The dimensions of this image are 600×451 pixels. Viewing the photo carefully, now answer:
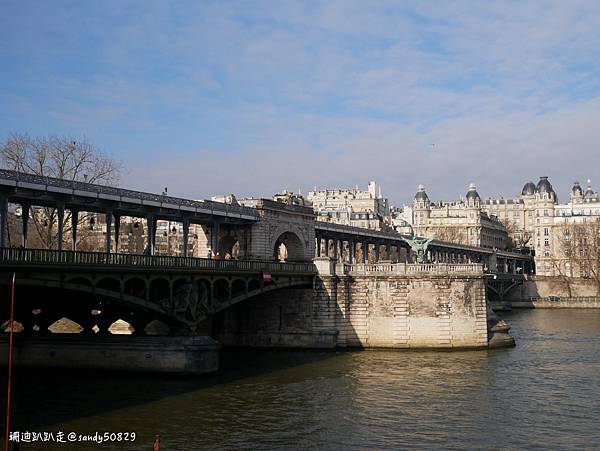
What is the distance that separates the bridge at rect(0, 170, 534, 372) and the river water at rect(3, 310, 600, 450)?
396 centimetres

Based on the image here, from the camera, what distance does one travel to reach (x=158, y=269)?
42156 mm

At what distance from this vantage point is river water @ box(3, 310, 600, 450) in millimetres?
31000

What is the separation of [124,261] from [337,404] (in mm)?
13246

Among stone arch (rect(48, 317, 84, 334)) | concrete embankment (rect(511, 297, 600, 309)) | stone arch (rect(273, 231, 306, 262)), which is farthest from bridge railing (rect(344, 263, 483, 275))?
concrete embankment (rect(511, 297, 600, 309))

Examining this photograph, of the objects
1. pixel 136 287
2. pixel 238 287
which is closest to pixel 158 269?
pixel 136 287

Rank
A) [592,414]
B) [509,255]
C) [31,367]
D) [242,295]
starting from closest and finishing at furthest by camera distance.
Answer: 1. [592,414]
2. [31,367]
3. [242,295]
4. [509,255]

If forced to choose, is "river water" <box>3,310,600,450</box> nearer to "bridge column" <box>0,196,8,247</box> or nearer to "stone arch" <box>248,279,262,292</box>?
"stone arch" <box>248,279,262,292</box>

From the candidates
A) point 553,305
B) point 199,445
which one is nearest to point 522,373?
point 199,445

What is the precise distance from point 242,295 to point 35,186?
15055 millimetres

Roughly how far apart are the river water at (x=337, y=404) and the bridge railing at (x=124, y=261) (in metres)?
6.36

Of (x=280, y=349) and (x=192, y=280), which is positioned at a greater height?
(x=192, y=280)

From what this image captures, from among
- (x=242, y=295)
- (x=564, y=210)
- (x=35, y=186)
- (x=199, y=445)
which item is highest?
(x=564, y=210)

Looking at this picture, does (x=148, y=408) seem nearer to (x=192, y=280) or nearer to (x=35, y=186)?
(x=192, y=280)

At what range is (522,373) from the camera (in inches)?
1861
